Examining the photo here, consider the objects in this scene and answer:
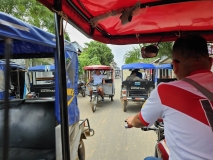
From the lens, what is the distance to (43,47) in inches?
124

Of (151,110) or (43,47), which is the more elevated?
(43,47)

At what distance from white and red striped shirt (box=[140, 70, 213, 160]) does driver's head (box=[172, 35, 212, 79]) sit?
0.19 feet

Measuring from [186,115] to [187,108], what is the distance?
0.04 meters

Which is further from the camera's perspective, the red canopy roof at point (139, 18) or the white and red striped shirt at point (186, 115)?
the red canopy roof at point (139, 18)

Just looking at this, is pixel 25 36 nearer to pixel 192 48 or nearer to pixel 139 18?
pixel 139 18

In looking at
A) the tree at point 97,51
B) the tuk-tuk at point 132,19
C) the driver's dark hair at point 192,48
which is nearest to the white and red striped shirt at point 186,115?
the driver's dark hair at point 192,48

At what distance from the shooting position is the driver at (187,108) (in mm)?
1120

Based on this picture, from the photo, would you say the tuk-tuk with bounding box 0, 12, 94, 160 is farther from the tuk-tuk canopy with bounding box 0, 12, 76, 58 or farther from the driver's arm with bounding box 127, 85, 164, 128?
the driver's arm with bounding box 127, 85, 164, 128

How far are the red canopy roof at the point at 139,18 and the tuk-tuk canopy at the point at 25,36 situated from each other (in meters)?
0.36

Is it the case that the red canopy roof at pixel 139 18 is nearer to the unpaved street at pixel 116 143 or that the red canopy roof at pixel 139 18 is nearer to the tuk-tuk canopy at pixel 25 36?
the tuk-tuk canopy at pixel 25 36

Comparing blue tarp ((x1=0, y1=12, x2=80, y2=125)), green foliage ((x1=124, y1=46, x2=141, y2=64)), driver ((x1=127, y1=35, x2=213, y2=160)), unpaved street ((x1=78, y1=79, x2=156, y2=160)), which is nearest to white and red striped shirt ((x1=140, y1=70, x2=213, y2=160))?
driver ((x1=127, y1=35, x2=213, y2=160))

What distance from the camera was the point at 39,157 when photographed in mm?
2746

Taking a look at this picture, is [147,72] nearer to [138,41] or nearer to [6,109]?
[138,41]

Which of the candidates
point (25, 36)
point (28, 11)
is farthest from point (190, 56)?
point (28, 11)
